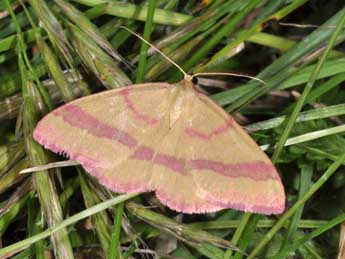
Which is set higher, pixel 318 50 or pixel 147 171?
pixel 318 50

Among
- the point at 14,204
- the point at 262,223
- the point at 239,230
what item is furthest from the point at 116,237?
the point at 262,223

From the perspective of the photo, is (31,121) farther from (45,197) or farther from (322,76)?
(322,76)

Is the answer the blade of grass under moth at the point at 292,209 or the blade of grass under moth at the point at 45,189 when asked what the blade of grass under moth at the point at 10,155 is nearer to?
the blade of grass under moth at the point at 45,189

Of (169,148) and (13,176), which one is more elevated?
(169,148)

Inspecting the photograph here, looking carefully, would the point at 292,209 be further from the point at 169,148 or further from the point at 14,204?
the point at 14,204

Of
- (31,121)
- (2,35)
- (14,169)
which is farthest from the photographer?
(2,35)

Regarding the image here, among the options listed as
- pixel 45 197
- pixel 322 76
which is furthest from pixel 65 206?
pixel 322 76

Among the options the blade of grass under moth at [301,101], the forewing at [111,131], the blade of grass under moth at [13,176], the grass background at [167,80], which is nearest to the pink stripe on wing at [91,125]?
the forewing at [111,131]
